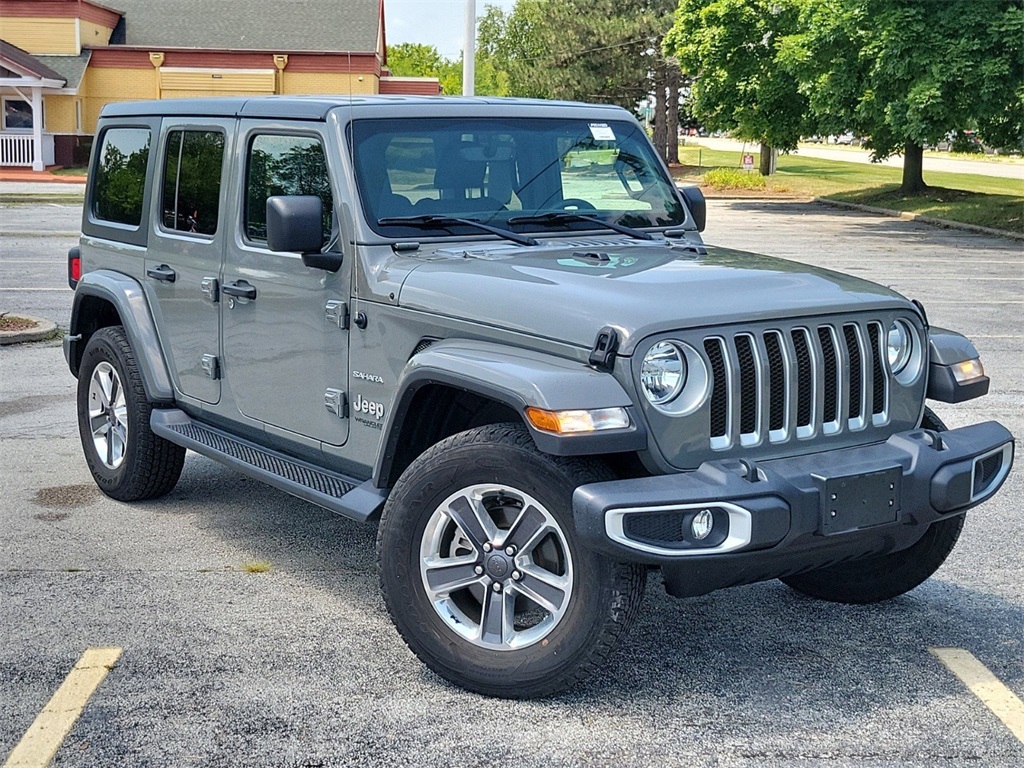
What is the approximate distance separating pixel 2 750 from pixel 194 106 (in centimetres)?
326

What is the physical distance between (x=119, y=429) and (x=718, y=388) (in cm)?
365

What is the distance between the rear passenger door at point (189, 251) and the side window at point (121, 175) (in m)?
0.23

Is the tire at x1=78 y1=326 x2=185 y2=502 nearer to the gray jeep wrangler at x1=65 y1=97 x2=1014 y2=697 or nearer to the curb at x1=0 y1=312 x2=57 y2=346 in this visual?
the gray jeep wrangler at x1=65 y1=97 x2=1014 y2=697

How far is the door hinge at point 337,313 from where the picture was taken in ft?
16.4

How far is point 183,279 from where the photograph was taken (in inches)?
238

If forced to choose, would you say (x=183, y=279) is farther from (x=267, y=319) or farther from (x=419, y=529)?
(x=419, y=529)

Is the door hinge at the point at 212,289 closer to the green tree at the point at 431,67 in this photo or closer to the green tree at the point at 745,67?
the green tree at the point at 745,67

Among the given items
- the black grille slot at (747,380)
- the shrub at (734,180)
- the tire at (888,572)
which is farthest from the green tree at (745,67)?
the black grille slot at (747,380)

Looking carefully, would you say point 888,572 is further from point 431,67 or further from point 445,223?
point 431,67

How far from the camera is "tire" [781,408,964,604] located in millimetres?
4883

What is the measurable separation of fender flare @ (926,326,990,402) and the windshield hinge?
4.50 ft

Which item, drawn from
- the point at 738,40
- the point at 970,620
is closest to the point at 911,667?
the point at 970,620

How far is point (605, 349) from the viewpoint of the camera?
3.99m

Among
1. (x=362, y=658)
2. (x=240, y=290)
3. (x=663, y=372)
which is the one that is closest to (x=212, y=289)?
(x=240, y=290)
